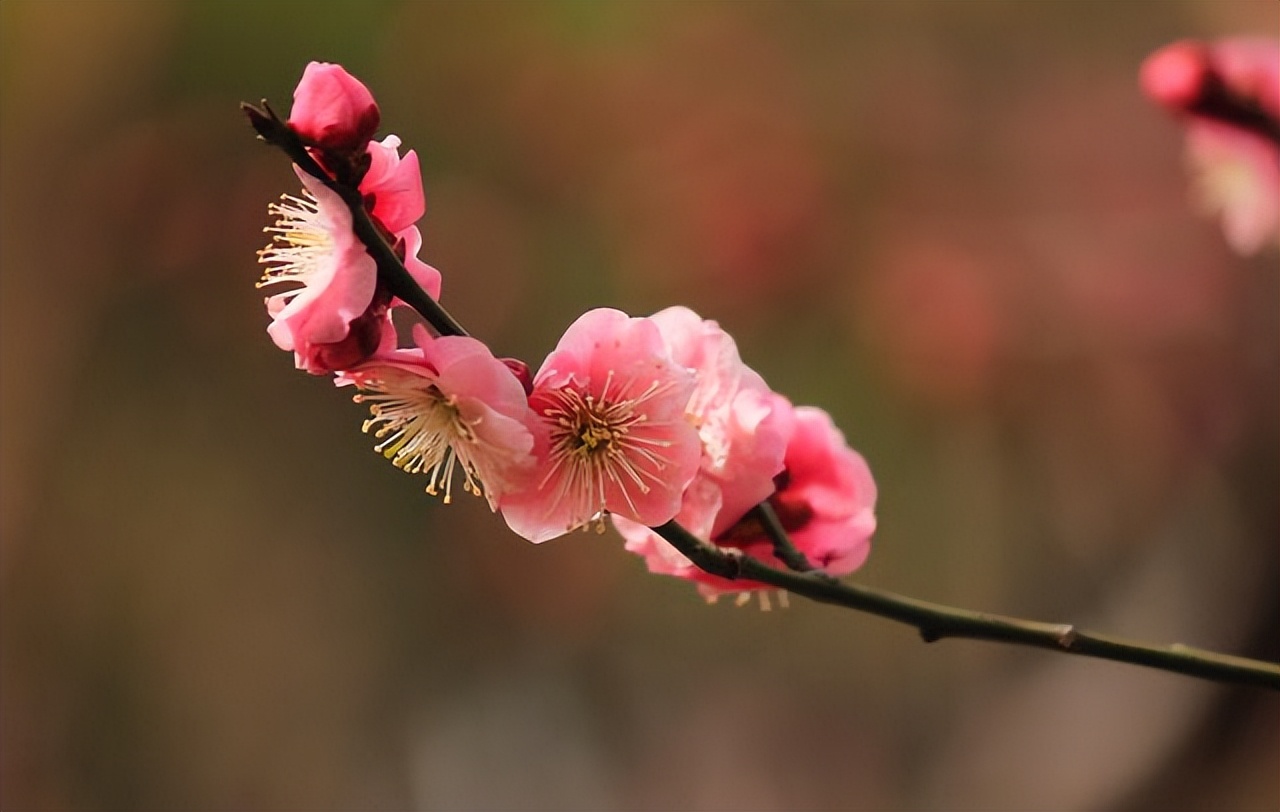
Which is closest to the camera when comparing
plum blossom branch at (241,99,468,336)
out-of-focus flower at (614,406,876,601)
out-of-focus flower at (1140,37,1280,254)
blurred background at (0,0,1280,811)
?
plum blossom branch at (241,99,468,336)

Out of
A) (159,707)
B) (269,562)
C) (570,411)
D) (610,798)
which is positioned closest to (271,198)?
(269,562)

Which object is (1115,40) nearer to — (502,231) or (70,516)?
(502,231)

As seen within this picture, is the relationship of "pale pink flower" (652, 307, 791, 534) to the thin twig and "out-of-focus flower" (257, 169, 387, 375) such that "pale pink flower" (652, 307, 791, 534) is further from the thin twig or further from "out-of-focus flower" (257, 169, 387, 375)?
"out-of-focus flower" (257, 169, 387, 375)

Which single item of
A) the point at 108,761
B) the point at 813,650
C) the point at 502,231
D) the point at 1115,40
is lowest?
the point at 108,761

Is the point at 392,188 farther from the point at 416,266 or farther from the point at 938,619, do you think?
the point at 938,619

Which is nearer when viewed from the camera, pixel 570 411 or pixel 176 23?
pixel 570 411

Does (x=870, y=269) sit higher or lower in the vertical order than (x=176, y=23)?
lower

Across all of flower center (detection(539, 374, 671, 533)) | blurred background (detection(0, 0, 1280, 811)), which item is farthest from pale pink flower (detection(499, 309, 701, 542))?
blurred background (detection(0, 0, 1280, 811))
